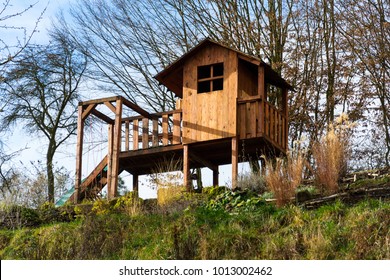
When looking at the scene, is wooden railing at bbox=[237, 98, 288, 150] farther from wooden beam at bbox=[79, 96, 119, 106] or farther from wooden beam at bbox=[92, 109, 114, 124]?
wooden beam at bbox=[92, 109, 114, 124]

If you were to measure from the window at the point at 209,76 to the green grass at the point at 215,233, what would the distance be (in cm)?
391

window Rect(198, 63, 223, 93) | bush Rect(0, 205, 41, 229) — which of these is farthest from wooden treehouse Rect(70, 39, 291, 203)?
bush Rect(0, 205, 41, 229)

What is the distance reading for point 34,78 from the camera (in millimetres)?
25047

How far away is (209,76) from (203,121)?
1383mm

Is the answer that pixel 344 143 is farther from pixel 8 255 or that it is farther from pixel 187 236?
pixel 8 255

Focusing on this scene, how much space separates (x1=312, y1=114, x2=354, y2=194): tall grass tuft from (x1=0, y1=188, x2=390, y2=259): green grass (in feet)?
4.12

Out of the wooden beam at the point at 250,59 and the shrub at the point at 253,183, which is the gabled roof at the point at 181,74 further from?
the shrub at the point at 253,183

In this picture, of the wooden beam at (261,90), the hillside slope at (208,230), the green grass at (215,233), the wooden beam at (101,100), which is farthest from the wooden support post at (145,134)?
the green grass at (215,233)

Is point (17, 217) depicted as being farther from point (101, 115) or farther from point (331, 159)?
point (331, 159)

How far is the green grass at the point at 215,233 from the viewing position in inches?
539

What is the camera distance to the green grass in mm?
13703

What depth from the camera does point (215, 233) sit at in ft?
48.8

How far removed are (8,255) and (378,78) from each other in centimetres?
1198
